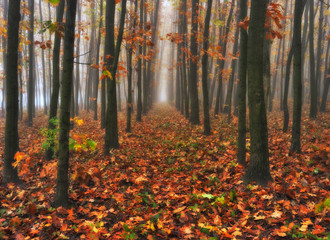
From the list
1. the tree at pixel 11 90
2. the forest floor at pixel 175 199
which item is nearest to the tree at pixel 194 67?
the forest floor at pixel 175 199

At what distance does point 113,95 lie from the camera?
28.2 ft

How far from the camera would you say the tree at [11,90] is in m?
5.54

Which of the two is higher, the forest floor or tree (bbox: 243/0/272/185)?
tree (bbox: 243/0/272/185)

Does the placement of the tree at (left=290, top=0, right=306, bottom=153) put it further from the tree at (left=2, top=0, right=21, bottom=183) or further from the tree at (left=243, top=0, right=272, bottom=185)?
the tree at (left=2, top=0, right=21, bottom=183)

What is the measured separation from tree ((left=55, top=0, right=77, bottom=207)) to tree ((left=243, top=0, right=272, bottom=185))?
384 cm

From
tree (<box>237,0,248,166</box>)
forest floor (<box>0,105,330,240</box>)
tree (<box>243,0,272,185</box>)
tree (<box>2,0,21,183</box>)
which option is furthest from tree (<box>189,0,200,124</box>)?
tree (<box>2,0,21,183</box>)

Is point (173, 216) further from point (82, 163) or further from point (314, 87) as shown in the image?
point (314, 87)

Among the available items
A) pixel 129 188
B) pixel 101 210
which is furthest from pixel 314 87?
pixel 101 210

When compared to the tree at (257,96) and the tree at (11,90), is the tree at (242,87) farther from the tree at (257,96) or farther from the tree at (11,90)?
the tree at (11,90)

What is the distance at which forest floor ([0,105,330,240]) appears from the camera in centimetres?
385

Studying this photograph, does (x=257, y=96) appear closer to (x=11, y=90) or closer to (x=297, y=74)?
(x=297, y=74)

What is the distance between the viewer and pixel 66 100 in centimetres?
439

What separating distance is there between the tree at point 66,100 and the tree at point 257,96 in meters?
3.84

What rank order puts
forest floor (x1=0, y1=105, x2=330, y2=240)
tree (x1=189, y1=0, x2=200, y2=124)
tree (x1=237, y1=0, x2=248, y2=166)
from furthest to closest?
1. tree (x1=189, y1=0, x2=200, y2=124)
2. tree (x1=237, y1=0, x2=248, y2=166)
3. forest floor (x1=0, y1=105, x2=330, y2=240)
